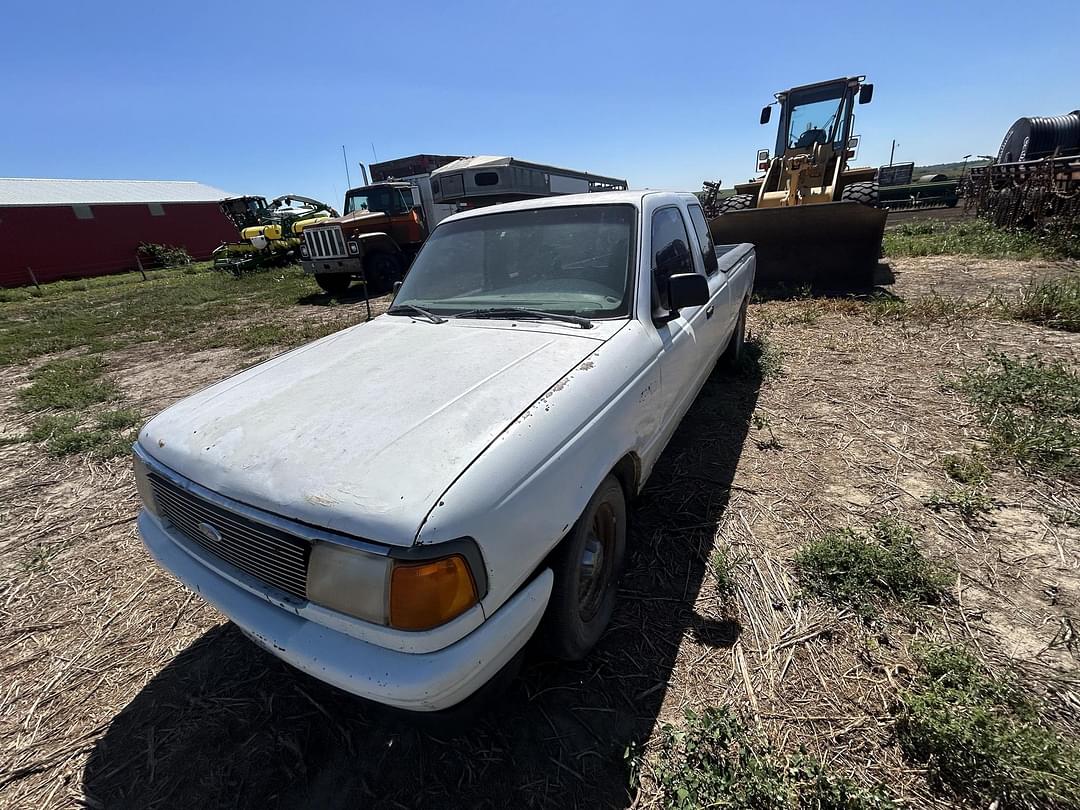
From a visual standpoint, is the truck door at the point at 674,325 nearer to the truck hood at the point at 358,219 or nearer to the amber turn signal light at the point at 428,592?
the amber turn signal light at the point at 428,592

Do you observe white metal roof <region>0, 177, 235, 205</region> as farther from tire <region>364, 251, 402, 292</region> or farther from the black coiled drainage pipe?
the black coiled drainage pipe

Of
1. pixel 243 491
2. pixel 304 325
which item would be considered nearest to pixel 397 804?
pixel 243 491

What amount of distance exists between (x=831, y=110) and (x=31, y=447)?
13.4 m

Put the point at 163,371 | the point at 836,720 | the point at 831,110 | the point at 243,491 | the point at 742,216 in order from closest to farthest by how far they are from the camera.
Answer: the point at 243,491
the point at 836,720
the point at 163,371
the point at 742,216
the point at 831,110

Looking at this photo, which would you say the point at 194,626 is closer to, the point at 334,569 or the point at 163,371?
the point at 334,569

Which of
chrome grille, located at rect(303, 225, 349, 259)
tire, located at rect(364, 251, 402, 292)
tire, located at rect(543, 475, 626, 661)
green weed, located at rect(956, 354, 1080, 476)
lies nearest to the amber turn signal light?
tire, located at rect(543, 475, 626, 661)

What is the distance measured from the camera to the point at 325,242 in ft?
36.4

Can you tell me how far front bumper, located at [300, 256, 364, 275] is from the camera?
35.8ft

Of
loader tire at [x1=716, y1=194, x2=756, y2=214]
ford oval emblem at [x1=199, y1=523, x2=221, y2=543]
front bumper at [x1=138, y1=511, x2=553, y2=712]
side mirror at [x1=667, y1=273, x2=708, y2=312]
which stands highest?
loader tire at [x1=716, y1=194, x2=756, y2=214]

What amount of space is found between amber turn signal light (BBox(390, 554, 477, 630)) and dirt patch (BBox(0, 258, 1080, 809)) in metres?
0.83

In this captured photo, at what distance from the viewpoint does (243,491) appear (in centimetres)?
143

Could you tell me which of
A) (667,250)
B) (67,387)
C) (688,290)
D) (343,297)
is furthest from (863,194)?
(67,387)

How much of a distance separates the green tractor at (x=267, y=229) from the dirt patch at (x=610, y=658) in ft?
54.5

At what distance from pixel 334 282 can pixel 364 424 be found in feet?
39.0
